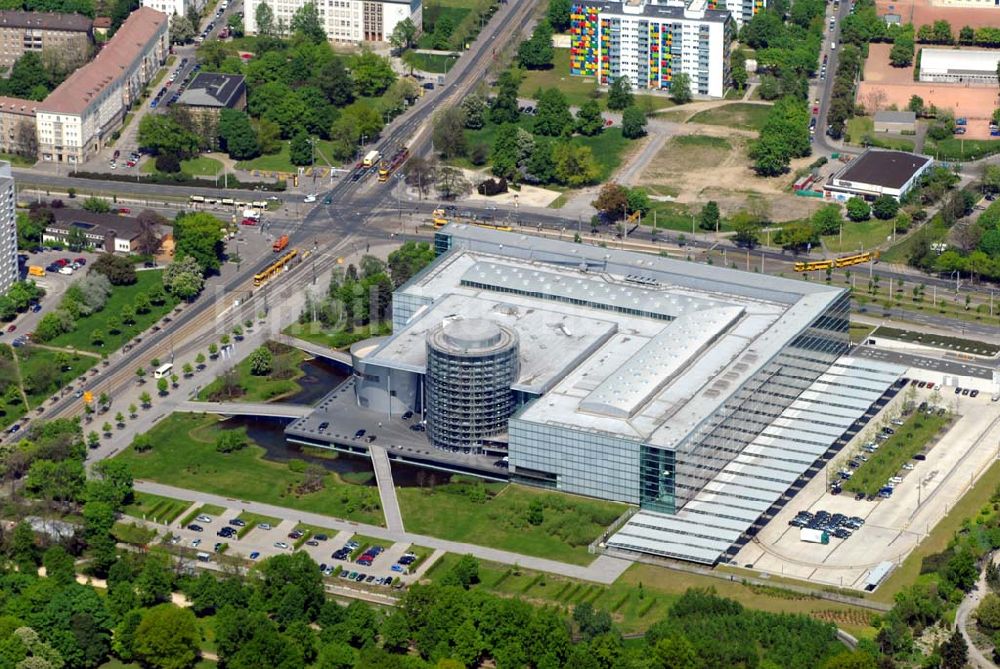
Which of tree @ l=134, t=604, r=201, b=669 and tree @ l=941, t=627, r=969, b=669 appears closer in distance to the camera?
tree @ l=941, t=627, r=969, b=669

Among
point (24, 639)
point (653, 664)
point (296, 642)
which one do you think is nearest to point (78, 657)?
point (24, 639)

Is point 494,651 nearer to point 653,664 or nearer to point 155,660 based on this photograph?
point 653,664

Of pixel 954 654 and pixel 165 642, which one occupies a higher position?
pixel 954 654

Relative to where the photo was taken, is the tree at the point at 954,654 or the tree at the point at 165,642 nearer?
the tree at the point at 954,654

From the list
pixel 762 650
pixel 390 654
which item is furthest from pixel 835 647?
pixel 390 654

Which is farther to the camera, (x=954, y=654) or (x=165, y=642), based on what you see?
(x=165, y=642)

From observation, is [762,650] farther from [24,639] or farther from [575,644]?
[24,639]
